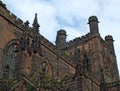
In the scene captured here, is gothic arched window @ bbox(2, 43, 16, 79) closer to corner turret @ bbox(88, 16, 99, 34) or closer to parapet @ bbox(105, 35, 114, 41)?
corner turret @ bbox(88, 16, 99, 34)

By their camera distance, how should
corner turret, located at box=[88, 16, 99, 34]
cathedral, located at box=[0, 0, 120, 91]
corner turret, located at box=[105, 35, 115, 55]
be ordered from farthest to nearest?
corner turret, located at box=[105, 35, 115, 55]
corner turret, located at box=[88, 16, 99, 34]
cathedral, located at box=[0, 0, 120, 91]

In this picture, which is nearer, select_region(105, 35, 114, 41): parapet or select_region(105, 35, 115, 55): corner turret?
select_region(105, 35, 115, 55): corner turret

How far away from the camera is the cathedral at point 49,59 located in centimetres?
1888

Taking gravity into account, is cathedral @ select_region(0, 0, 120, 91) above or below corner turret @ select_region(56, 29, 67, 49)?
below

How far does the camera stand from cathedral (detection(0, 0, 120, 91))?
18.9m

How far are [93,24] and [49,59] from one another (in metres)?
13.4

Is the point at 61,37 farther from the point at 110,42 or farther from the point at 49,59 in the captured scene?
the point at 49,59

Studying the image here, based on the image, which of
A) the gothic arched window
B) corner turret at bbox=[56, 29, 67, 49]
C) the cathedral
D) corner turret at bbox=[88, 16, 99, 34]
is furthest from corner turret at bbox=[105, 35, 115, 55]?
the gothic arched window

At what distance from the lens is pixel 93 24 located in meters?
39.1

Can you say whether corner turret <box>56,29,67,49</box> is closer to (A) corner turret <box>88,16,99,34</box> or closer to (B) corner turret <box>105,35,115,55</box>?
(A) corner turret <box>88,16,99,34</box>

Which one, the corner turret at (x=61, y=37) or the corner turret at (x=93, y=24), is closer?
the corner turret at (x=93, y=24)

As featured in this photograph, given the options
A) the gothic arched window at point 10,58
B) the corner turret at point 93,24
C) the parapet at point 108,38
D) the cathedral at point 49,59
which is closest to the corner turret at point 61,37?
the cathedral at point 49,59

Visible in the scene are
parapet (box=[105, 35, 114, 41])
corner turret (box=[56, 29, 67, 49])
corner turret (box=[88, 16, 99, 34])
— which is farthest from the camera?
parapet (box=[105, 35, 114, 41])

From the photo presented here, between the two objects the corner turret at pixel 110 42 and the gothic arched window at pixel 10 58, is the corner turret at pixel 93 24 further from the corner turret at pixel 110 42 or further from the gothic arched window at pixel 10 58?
the gothic arched window at pixel 10 58
